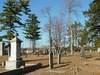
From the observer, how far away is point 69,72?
18.1 metres

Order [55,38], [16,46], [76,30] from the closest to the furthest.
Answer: [16,46]
[55,38]
[76,30]

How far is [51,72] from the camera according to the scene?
18.4m

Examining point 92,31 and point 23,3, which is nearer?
point 92,31

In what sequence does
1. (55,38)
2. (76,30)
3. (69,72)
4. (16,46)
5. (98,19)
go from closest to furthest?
(69,72) → (16,46) → (98,19) → (55,38) → (76,30)

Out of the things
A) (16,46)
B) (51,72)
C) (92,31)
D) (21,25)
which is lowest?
(51,72)

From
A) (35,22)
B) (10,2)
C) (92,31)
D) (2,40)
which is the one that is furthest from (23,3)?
(92,31)

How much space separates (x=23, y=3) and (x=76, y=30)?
117 ft

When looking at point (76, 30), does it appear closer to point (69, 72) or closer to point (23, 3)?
point (23, 3)

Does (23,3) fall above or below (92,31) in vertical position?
above

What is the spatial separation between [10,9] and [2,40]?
6589 mm

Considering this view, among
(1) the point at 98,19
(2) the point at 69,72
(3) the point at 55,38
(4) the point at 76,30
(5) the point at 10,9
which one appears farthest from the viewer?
(4) the point at 76,30

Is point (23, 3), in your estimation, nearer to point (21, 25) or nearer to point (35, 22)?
point (21, 25)

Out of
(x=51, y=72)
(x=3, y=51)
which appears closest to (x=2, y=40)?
(x=3, y=51)

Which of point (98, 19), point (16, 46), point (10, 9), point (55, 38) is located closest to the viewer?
point (16, 46)
